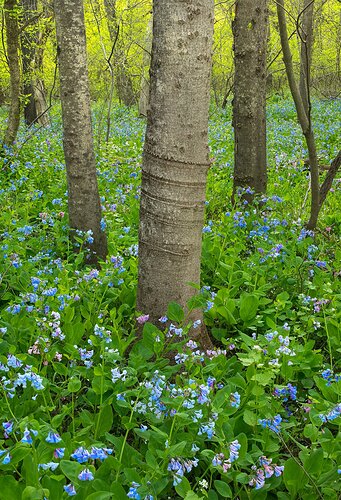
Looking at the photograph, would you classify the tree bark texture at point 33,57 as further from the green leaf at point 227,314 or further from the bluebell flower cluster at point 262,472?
the bluebell flower cluster at point 262,472

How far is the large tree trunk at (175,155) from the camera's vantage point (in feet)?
6.47

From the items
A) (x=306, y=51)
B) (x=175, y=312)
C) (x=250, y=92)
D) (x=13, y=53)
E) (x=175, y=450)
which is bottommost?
(x=175, y=450)

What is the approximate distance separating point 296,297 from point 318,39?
20.8 metres

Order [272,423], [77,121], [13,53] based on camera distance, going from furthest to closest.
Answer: [13,53]
[77,121]
[272,423]

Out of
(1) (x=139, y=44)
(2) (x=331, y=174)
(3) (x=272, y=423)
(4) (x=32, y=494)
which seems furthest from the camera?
(1) (x=139, y=44)

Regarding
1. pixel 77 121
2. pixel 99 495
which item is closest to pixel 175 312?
pixel 99 495

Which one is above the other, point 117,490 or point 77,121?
point 77,121

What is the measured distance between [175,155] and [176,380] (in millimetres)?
853

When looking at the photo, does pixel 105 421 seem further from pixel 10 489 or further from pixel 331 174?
pixel 331 174

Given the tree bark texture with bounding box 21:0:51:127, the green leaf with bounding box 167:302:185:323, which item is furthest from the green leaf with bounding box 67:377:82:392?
the tree bark texture with bounding box 21:0:51:127

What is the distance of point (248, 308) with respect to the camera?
256 centimetres

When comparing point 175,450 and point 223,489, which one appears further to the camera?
point 223,489

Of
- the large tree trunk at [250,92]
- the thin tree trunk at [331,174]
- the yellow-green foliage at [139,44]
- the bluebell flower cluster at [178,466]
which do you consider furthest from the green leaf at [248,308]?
the yellow-green foliage at [139,44]

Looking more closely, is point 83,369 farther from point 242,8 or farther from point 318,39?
point 318,39
